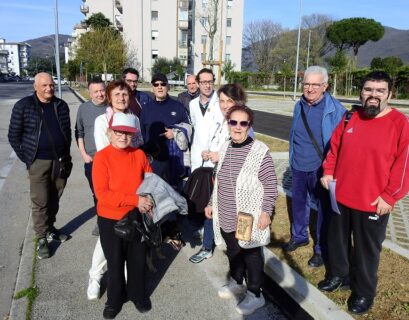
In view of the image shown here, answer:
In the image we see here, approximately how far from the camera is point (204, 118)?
168 inches

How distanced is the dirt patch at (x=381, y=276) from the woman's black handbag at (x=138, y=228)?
167cm

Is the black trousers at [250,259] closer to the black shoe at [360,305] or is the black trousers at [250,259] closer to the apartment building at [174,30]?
the black shoe at [360,305]

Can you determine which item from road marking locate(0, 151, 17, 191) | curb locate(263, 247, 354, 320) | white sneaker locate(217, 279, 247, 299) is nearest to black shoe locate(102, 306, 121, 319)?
white sneaker locate(217, 279, 247, 299)

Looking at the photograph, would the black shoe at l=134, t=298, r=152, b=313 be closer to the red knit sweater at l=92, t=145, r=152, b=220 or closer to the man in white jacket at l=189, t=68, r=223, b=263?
the red knit sweater at l=92, t=145, r=152, b=220

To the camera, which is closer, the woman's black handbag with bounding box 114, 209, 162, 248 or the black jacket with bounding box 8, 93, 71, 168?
the woman's black handbag with bounding box 114, 209, 162, 248

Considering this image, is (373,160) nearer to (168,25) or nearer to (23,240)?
(23,240)

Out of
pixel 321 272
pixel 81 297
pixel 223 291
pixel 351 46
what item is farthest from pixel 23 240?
pixel 351 46

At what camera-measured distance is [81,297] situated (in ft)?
11.2

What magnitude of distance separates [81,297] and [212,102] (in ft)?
7.98

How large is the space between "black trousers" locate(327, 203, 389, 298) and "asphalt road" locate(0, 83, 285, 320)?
77cm

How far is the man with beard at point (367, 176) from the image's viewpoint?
2838 millimetres

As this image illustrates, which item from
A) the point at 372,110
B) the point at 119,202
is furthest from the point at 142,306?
the point at 372,110

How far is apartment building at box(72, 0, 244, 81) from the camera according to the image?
194 ft

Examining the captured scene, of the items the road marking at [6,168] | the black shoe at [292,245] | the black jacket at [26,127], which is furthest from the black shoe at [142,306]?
the road marking at [6,168]
